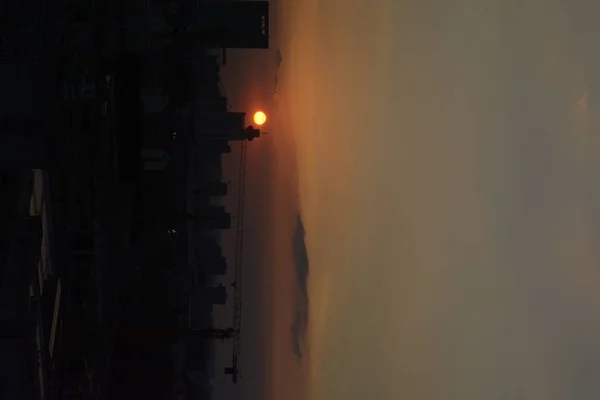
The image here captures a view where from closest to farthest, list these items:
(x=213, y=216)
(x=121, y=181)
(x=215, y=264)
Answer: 1. (x=121, y=181)
2. (x=213, y=216)
3. (x=215, y=264)

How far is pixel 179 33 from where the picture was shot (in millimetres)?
11109

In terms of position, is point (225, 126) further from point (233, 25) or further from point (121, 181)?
point (121, 181)

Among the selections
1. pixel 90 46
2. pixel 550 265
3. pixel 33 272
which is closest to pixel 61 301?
pixel 33 272

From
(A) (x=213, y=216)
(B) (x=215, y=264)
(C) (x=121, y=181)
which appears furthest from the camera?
(B) (x=215, y=264)

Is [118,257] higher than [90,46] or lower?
lower

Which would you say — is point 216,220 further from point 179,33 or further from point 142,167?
point 179,33

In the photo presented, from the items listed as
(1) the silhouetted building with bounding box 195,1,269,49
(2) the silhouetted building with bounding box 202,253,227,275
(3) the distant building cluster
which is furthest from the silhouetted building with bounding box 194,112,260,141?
(2) the silhouetted building with bounding box 202,253,227,275

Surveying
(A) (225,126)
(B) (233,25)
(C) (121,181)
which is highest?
(B) (233,25)

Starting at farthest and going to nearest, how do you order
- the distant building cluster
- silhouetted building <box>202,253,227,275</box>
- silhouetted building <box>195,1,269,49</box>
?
silhouetted building <box>202,253,227,275</box>
silhouetted building <box>195,1,269,49</box>
the distant building cluster

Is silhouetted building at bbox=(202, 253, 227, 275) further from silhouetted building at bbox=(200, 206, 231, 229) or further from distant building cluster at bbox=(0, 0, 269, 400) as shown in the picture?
silhouetted building at bbox=(200, 206, 231, 229)

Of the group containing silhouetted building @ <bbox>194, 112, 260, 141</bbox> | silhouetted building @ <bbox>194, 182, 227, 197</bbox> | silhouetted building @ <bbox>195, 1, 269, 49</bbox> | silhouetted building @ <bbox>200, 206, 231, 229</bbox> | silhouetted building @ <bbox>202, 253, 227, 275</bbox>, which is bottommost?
silhouetted building @ <bbox>202, 253, 227, 275</bbox>

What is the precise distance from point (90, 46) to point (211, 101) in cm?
236

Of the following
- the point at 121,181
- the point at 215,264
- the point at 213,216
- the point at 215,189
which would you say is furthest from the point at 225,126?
the point at 215,264

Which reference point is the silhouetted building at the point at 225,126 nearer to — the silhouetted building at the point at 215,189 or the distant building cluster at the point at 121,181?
the distant building cluster at the point at 121,181
